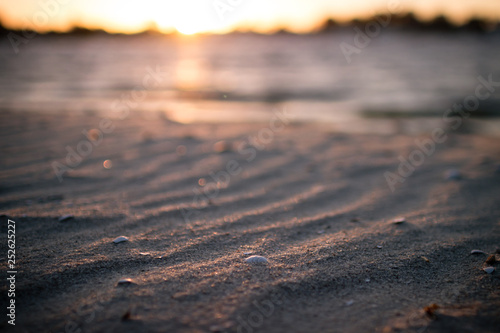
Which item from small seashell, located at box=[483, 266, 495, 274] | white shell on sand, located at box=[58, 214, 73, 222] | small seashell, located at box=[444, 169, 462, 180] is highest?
white shell on sand, located at box=[58, 214, 73, 222]

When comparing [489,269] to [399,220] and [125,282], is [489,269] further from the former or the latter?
[125,282]

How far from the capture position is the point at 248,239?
1.72 metres

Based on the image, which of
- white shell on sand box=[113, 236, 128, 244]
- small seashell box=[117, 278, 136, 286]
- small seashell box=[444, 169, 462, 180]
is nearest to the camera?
small seashell box=[117, 278, 136, 286]

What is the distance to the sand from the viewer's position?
3.87 ft

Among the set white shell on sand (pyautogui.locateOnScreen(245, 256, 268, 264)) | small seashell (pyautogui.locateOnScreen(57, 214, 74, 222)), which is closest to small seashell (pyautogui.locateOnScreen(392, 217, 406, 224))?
white shell on sand (pyautogui.locateOnScreen(245, 256, 268, 264))

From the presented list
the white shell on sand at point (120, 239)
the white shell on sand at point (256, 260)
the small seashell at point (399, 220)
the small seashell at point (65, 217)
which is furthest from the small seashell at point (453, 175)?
the small seashell at point (65, 217)

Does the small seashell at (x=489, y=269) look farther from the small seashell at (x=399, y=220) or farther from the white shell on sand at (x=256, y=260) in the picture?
the white shell on sand at (x=256, y=260)

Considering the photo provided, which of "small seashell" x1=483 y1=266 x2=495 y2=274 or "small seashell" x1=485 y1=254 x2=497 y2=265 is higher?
"small seashell" x1=485 y1=254 x2=497 y2=265

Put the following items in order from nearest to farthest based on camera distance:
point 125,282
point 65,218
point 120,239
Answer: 1. point 125,282
2. point 120,239
3. point 65,218

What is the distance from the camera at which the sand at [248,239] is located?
1179mm

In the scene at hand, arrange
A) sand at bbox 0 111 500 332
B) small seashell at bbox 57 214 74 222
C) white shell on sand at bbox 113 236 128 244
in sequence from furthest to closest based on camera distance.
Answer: small seashell at bbox 57 214 74 222, white shell on sand at bbox 113 236 128 244, sand at bbox 0 111 500 332

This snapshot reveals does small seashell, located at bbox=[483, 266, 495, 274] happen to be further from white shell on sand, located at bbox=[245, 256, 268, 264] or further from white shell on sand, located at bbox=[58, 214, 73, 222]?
white shell on sand, located at bbox=[58, 214, 73, 222]

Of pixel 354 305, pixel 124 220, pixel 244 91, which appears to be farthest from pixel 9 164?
pixel 244 91

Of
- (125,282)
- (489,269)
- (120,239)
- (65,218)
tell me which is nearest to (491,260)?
(489,269)
